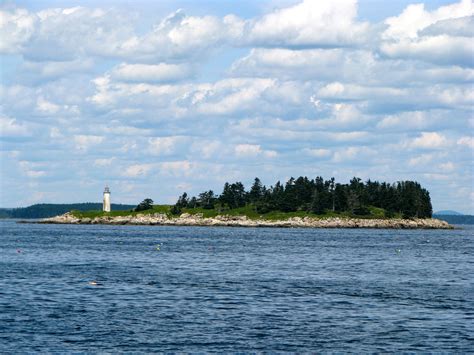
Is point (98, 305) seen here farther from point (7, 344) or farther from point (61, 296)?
point (7, 344)

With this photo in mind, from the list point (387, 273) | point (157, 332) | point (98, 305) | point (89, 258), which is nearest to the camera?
point (157, 332)

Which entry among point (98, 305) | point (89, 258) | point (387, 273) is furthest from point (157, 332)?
point (89, 258)

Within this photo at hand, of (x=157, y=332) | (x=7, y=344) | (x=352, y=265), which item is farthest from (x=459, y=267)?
(x=7, y=344)

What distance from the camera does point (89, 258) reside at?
124000 mm

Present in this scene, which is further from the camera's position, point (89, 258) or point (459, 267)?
point (89, 258)

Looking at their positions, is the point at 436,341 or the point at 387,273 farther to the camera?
the point at 387,273

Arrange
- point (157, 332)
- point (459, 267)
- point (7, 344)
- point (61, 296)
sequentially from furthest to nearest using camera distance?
point (459, 267)
point (61, 296)
point (157, 332)
point (7, 344)

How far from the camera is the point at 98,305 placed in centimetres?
6512

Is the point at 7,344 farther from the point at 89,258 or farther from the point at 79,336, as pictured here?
the point at 89,258

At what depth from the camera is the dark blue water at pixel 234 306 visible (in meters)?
50.1

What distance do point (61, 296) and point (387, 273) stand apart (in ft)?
145

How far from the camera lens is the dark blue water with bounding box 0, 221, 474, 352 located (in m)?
50.1

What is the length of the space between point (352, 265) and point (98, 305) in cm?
5442

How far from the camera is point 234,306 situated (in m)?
65.3
